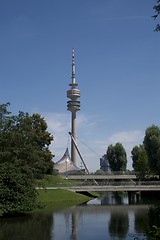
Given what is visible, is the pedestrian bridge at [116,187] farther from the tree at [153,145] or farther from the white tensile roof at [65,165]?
the white tensile roof at [65,165]

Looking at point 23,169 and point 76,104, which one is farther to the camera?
point 76,104

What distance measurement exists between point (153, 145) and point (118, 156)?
110 ft

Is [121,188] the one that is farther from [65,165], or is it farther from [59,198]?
[65,165]

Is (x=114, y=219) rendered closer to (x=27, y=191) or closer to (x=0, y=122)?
(x=27, y=191)

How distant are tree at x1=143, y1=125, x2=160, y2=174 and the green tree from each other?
3440cm

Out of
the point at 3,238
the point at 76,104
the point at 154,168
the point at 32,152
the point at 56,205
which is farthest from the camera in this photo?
the point at 76,104

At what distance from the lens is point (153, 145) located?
74625 mm

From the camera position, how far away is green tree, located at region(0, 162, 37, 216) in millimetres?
39781

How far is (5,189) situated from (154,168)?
Answer: 39.7 meters

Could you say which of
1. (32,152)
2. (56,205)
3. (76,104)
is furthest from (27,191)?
(76,104)

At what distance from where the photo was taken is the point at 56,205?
2110 inches

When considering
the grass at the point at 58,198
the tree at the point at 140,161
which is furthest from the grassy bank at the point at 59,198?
the tree at the point at 140,161

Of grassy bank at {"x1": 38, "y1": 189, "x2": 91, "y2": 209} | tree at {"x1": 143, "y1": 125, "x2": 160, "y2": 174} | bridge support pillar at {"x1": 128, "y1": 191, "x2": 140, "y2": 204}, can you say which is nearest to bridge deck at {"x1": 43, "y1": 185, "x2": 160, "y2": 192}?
grassy bank at {"x1": 38, "y1": 189, "x2": 91, "y2": 209}

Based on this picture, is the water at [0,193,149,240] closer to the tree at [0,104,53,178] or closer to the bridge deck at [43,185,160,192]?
the tree at [0,104,53,178]
